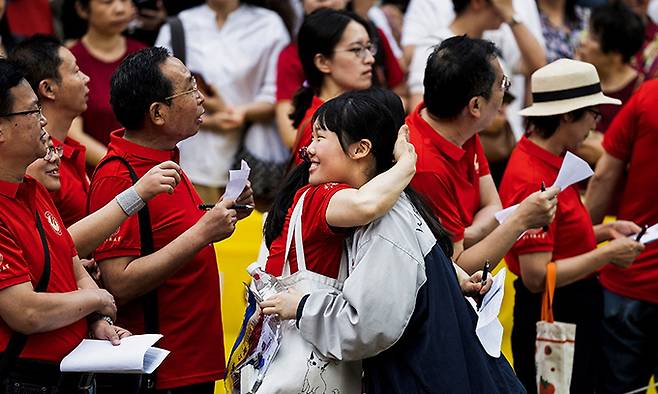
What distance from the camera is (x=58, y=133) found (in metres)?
4.90

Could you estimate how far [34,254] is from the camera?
3.79 metres

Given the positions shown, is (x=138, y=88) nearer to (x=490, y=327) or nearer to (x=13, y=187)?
(x=13, y=187)

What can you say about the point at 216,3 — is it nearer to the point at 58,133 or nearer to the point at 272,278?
the point at 58,133

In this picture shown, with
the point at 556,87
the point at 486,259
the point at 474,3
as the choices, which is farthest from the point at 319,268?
the point at 474,3

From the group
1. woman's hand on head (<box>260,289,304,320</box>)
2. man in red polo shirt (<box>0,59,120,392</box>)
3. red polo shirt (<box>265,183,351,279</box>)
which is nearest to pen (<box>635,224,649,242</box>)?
red polo shirt (<box>265,183,351,279</box>)

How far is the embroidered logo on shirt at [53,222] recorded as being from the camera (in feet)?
13.0

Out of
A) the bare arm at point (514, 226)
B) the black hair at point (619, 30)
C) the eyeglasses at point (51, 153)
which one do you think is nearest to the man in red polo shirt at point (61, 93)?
the eyeglasses at point (51, 153)

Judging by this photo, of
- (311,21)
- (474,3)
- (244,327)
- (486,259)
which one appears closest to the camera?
(244,327)

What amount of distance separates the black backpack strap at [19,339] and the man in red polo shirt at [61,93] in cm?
95

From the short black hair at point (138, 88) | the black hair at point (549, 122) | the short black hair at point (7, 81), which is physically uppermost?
the short black hair at point (7, 81)

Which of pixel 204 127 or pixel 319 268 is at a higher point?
pixel 319 268

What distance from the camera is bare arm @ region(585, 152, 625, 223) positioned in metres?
5.87

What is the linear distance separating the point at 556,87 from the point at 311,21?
1.25m

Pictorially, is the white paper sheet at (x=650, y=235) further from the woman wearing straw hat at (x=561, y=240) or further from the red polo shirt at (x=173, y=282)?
the red polo shirt at (x=173, y=282)
